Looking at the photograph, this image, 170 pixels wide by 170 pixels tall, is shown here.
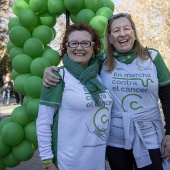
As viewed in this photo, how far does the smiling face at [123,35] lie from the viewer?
2.15 meters

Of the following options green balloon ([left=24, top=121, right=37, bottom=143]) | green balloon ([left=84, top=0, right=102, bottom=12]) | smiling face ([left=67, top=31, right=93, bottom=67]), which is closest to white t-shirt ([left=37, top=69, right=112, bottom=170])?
smiling face ([left=67, top=31, right=93, bottom=67])

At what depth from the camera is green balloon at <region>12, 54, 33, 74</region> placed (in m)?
3.53

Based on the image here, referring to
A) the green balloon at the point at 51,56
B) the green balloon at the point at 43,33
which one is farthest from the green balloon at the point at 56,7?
the green balloon at the point at 51,56

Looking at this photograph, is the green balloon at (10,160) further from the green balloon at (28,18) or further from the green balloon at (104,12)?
the green balloon at (104,12)

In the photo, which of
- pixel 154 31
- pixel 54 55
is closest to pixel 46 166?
pixel 54 55

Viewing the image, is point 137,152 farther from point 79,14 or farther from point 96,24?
point 79,14

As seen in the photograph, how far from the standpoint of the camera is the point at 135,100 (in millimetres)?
2102

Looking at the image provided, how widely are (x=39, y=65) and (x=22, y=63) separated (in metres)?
0.25

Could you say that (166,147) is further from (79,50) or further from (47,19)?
(47,19)

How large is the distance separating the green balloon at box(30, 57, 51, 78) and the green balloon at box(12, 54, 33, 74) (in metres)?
0.10

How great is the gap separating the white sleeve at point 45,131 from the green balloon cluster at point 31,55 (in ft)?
4.78

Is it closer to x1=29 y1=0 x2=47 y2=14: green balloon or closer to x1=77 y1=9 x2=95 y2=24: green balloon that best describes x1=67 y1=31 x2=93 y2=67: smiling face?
x1=77 y1=9 x2=95 y2=24: green balloon

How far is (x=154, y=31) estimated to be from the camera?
16.8 metres

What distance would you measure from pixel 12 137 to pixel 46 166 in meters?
1.63
